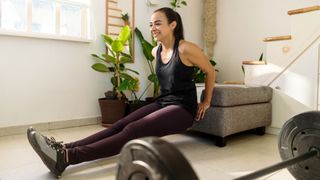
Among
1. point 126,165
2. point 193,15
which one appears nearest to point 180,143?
point 126,165

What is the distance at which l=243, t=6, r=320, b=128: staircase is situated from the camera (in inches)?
83.7

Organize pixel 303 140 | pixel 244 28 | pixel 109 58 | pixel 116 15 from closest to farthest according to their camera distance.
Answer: pixel 303 140, pixel 109 58, pixel 116 15, pixel 244 28

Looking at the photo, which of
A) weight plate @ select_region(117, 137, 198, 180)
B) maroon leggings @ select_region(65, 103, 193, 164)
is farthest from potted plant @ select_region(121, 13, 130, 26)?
weight plate @ select_region(117, 137, 198, 180)

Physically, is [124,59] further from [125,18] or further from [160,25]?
[160,25]

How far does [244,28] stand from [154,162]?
10.3 ft

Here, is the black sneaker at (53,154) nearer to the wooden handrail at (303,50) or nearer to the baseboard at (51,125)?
the baseboard at (51,125)

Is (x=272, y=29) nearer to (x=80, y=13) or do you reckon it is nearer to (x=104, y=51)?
(x=104, y=51)

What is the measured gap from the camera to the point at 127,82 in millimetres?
2516

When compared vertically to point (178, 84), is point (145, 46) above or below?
Result: above

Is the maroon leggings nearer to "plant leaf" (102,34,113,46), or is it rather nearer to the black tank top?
the black tank top

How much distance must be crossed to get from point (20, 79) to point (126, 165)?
78.7 inches

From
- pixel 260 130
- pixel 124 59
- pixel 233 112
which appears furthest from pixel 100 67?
pixel 260 130

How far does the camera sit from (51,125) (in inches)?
96.8

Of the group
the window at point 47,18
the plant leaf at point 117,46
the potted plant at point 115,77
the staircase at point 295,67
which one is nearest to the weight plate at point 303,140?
the staircase at point 295,67
